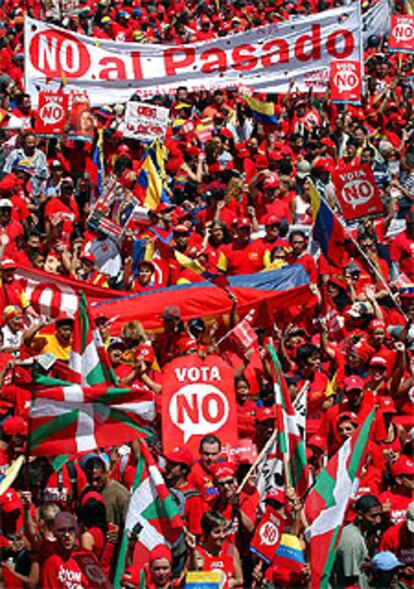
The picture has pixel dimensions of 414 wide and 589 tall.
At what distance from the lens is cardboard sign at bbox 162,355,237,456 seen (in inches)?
412

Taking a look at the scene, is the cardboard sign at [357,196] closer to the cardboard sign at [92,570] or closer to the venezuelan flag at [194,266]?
the venezuelan flag at [194,266]

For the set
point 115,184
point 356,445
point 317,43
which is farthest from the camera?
point 317,43

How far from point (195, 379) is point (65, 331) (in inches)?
67.9

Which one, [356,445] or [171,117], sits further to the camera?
[171,117]

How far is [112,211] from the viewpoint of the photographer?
14680 mm

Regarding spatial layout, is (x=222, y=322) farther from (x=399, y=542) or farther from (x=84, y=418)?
(x=399, y=542)

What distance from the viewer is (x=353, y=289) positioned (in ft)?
44.9

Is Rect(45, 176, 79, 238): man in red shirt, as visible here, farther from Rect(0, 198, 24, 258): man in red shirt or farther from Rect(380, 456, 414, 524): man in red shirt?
Rect(380, 456, 414, 524): man in red shirt

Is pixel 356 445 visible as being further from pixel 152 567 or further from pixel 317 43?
pixel 317 43

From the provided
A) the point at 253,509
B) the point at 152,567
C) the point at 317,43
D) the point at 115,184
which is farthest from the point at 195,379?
the point at 317,43

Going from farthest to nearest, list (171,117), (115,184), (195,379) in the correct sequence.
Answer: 1. (171,117)
2. (115,184)
3. (195,379)

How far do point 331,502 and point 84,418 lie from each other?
1.69 m

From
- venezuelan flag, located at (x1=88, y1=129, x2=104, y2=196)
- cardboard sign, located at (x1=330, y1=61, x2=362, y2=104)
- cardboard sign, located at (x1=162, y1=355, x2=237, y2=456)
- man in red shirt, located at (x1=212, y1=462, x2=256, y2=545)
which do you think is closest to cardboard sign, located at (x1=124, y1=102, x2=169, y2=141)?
venezuelan flag, located at (x1=88, y1=129, x2=104, y2=196)

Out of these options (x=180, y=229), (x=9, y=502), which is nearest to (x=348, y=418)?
(x=9, y=502)
